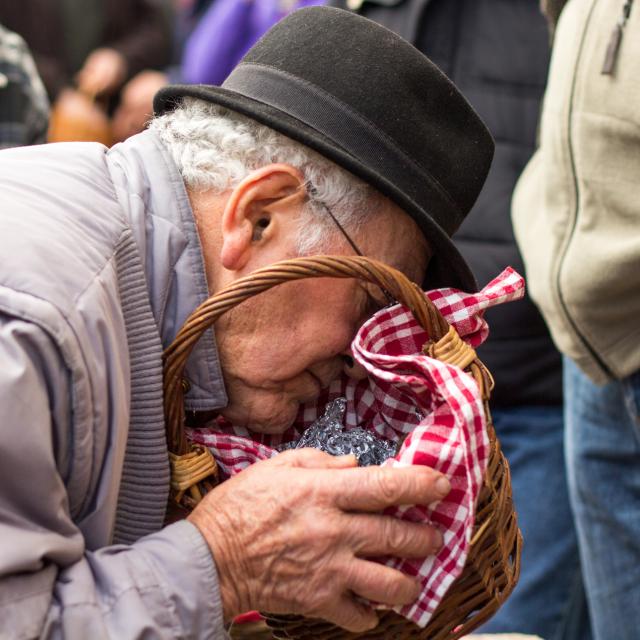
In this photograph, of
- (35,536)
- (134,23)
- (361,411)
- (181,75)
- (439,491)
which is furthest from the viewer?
(134,23)

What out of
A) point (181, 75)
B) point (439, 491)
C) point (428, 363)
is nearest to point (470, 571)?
point (439, 491)

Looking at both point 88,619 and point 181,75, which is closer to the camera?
point 88,619

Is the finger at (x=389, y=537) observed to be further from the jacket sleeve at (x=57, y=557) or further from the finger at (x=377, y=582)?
the jacket sleeve at (x=57, y=557)

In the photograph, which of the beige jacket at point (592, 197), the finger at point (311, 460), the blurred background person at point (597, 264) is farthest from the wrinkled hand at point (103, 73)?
the finger at point (311, 460)

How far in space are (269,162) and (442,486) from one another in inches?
21.3

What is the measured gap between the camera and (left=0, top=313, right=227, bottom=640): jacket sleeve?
113 cm

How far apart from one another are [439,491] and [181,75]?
325 cm

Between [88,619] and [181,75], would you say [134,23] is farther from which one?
[88,619]

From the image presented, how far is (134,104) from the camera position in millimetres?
4234

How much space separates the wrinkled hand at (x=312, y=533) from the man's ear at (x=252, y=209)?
32 centimetres

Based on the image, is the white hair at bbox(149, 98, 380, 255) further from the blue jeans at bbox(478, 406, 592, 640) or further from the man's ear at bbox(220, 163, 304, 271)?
the blue jeans at bbox(478, 406, 592, 640)

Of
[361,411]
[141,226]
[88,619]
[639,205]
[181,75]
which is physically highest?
[141,226]

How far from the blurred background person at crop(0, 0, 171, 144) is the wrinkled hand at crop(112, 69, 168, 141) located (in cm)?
5

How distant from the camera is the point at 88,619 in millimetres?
1164
